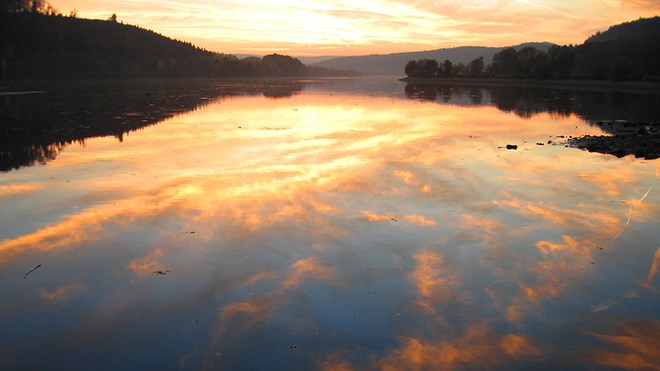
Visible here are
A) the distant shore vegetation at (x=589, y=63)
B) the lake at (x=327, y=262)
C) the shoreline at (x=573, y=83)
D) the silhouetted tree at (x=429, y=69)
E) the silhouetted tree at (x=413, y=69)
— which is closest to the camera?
the lake at (x=327, y=262)

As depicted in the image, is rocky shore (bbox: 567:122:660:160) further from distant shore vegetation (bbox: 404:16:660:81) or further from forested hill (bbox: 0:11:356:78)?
forested hill (bbox: 0:11:356:78)

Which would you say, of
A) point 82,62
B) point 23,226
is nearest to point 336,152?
point 23,226

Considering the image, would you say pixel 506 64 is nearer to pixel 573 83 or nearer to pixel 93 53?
pixel 573 83

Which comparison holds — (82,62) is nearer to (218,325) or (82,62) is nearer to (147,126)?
(147,126)

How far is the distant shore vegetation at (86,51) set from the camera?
384 feet

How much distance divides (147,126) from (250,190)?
1850cm

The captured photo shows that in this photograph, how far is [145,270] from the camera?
8.85 meters

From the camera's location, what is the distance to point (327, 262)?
927cm

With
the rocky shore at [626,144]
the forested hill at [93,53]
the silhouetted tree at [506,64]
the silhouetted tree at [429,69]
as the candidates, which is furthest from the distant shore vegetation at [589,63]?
the forested hill at [93,53]

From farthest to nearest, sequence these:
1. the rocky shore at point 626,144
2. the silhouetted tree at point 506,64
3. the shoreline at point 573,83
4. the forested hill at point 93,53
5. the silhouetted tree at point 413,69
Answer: the silhouetted tree at point 413,69 → the silhouetted tree at point 506,64 → the forested hill at point 93,53 → the shoreline at point 573,83 → the rocky shore at point 626,144

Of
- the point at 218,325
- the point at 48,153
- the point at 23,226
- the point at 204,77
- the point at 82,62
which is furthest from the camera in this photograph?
the point at 204,77

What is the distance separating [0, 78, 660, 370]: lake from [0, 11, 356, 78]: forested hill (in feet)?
330

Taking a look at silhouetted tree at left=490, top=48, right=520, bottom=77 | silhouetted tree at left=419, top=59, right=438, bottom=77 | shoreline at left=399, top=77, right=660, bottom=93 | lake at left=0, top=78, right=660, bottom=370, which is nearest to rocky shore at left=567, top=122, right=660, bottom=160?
lake at left=0, top=78, right=660, bottom=370

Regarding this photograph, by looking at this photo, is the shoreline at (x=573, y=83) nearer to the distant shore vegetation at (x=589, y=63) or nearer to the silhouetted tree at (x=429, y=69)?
the distant shore vegetation at (x=589, y=63)
